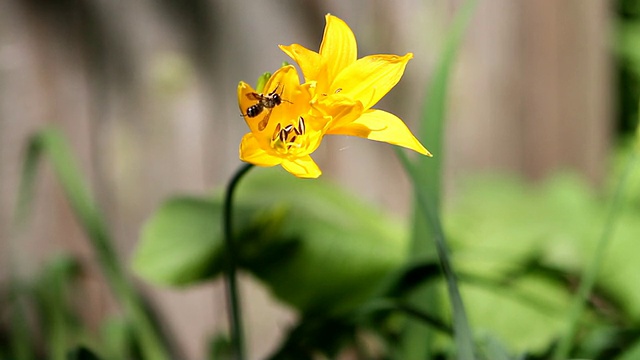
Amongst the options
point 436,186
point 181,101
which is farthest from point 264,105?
point 181,101

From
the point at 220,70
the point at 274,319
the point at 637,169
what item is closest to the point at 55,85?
the point at 220,70

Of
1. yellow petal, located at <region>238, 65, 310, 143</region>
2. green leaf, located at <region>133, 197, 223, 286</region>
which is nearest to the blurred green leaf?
green leaf, located at <region>133, 197, 223, 286</region>

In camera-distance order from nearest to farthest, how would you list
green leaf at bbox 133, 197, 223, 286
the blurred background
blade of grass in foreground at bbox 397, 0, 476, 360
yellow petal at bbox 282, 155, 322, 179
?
1. yellow petal at bbox 282, 155, 322, 179
2. blade of grass in foreground at bbox 397, 0, 476, 360
3. green leaf at bbox 133, 197, 223, 286
4. the blurred background

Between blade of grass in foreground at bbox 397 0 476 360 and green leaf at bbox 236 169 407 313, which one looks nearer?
blade of grass in foreground at bbox 397 0 476 360

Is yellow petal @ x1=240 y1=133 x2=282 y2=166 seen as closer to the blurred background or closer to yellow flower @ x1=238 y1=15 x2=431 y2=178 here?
yellow flower @ x1=238 y1=15 x2=431 y2=178

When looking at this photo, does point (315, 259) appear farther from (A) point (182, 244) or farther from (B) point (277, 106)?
(B) point (277, 106)

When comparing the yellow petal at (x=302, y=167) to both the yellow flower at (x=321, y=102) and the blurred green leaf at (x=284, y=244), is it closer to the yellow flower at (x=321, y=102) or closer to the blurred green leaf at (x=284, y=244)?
the yellow flower at (x=321, y=102)
